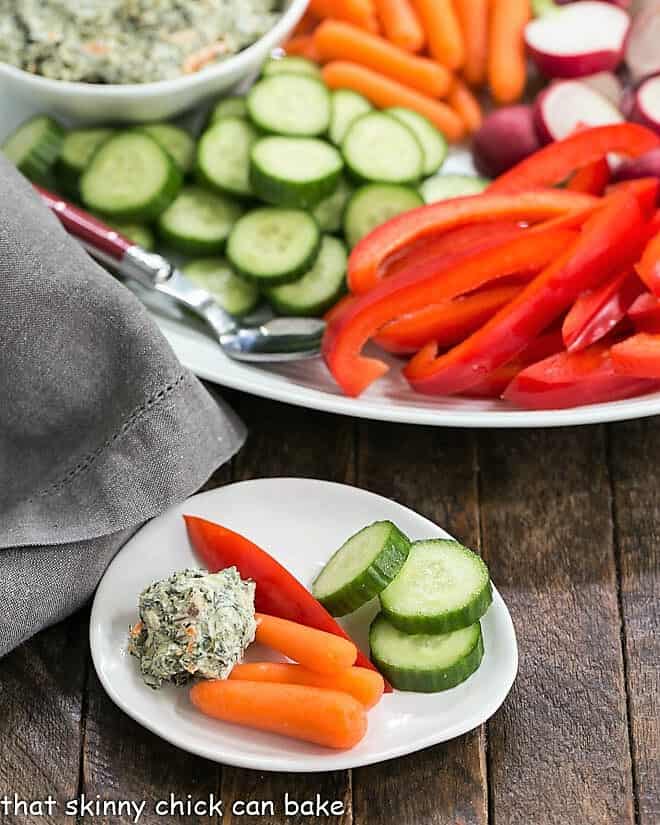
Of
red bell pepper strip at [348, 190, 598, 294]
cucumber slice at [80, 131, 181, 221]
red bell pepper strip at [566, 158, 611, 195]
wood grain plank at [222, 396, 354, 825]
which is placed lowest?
wood grain plank at [222, 396, 354, 825]

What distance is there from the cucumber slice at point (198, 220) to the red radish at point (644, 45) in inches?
38.5

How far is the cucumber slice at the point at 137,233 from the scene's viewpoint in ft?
8.66

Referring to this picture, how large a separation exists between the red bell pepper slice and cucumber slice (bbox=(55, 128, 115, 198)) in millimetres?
1179

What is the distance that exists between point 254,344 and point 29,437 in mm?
486

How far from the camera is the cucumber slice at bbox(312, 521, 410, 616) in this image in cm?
201

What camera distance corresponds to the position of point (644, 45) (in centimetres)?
292

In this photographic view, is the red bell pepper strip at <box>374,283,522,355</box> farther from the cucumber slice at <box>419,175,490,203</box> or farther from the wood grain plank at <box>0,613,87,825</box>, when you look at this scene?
the wood grain plank at <box>0,613,87,825</box>

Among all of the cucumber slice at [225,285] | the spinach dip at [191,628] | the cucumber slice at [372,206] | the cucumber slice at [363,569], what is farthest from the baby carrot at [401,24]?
the spinach dip at [191,628]

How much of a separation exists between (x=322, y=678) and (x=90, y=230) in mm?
1049

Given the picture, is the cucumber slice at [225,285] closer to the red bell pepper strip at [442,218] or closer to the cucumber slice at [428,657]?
the red bell pepper strip at [442,218]

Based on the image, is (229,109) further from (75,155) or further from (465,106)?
(465,106)

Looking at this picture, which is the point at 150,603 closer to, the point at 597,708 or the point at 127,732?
the point at 127,732

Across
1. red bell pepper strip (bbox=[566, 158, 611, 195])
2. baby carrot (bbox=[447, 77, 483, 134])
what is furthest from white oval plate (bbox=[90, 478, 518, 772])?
baby carrot (bbox=[447, 77, 483, 134])

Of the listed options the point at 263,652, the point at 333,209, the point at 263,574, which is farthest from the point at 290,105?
the point at 263,652
